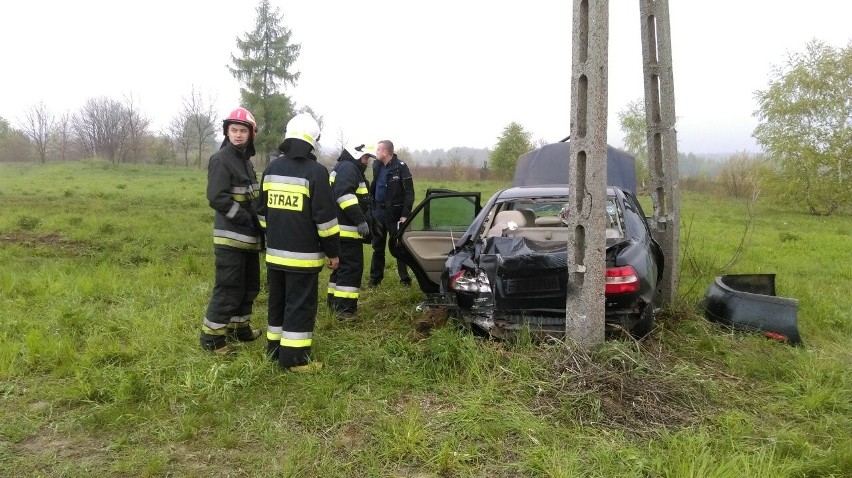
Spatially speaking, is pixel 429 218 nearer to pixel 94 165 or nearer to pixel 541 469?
pixel 541 469

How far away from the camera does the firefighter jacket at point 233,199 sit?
4.00 meters

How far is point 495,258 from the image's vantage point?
3.96m

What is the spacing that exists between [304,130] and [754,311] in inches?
155

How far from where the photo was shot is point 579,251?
367 centimetres

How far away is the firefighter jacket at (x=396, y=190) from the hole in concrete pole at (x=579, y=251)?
3108mm

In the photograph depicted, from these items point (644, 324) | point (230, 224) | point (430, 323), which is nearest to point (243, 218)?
point (230, 224)

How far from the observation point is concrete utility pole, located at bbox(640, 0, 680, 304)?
17.4 feet

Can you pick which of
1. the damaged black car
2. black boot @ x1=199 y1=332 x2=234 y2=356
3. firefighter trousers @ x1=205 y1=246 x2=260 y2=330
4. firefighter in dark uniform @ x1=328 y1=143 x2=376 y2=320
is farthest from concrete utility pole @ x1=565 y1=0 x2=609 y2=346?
black boot @ x1=199 y1=332 x2=234 y2=356

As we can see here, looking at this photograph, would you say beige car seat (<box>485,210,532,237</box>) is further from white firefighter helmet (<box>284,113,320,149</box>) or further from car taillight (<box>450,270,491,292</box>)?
white firefighter helmet (<box>284,113,320,149</box>)

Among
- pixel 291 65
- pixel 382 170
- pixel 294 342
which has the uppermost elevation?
pixel 291 65

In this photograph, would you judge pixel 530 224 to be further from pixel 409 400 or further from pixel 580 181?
pixel 409 400

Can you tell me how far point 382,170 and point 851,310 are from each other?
16.9 feet

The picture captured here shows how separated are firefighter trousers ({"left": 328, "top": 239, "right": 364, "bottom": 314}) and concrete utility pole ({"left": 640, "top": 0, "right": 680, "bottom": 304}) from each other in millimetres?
2913

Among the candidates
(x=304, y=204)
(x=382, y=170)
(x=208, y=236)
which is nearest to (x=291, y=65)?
(x=208, y=236)
